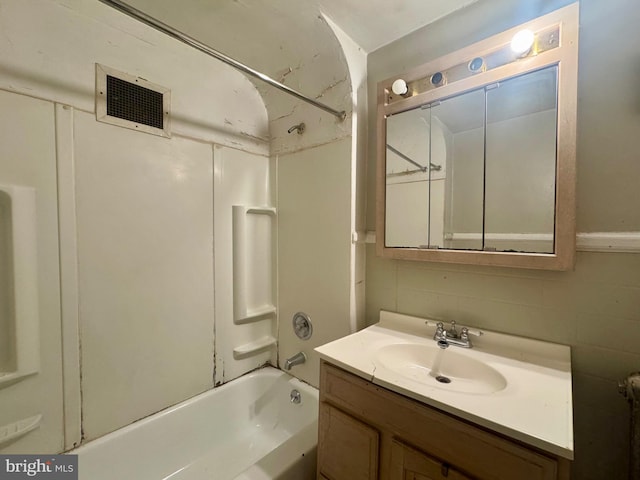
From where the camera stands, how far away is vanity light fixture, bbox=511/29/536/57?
92 cm

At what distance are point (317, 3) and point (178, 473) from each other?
2.32m

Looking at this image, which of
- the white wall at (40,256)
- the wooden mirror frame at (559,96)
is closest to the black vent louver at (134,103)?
the white wall at (40,256)

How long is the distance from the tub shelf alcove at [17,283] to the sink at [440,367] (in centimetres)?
129

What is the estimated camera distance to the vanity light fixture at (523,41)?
922 millimetres

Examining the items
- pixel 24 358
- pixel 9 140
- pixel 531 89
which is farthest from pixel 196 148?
pixel 531 89

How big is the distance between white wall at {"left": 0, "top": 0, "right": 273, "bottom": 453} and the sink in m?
1.02

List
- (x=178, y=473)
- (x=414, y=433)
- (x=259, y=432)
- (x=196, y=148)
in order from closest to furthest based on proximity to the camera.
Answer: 1. (x=414, y=433)
2. (x=178, y=473)
3. (x=196, y=148)
4. (x=259, y=432)

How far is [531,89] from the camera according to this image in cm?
97

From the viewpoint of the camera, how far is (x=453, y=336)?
112 cm

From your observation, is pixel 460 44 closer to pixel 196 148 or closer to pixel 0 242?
pixel 196 148

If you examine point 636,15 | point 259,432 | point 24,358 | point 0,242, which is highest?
point 636,15

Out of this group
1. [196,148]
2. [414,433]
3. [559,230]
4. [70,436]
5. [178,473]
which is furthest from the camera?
[196,148]

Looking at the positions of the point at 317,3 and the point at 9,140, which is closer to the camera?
the point at 9,140
